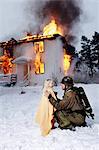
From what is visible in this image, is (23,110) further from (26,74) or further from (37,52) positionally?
(37,52)

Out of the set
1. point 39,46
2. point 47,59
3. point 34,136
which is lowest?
point 34,136

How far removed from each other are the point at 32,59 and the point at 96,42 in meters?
4.91

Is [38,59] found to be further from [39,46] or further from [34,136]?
[34,136]

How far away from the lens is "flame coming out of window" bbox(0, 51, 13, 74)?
1919 centimetres

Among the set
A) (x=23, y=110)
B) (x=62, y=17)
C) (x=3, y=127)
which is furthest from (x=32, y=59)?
(x=3, y=127)

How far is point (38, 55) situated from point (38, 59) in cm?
37

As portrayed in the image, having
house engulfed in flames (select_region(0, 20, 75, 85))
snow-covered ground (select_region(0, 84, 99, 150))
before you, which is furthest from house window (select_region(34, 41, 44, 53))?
snow-covered ground (select_region(0, 84, 99, 150))

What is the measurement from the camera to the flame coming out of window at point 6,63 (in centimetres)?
1919

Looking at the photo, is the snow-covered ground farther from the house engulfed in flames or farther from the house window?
the house window

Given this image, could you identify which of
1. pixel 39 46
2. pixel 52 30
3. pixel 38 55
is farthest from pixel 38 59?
pixel 52 30

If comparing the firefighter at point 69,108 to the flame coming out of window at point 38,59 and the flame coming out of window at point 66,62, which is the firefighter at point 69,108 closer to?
the flame coming out of window at point 66,62

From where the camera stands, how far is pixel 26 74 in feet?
60.4

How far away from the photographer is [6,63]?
19.8m

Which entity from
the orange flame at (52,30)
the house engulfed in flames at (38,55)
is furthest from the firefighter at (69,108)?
the orange flame at (52,30)
